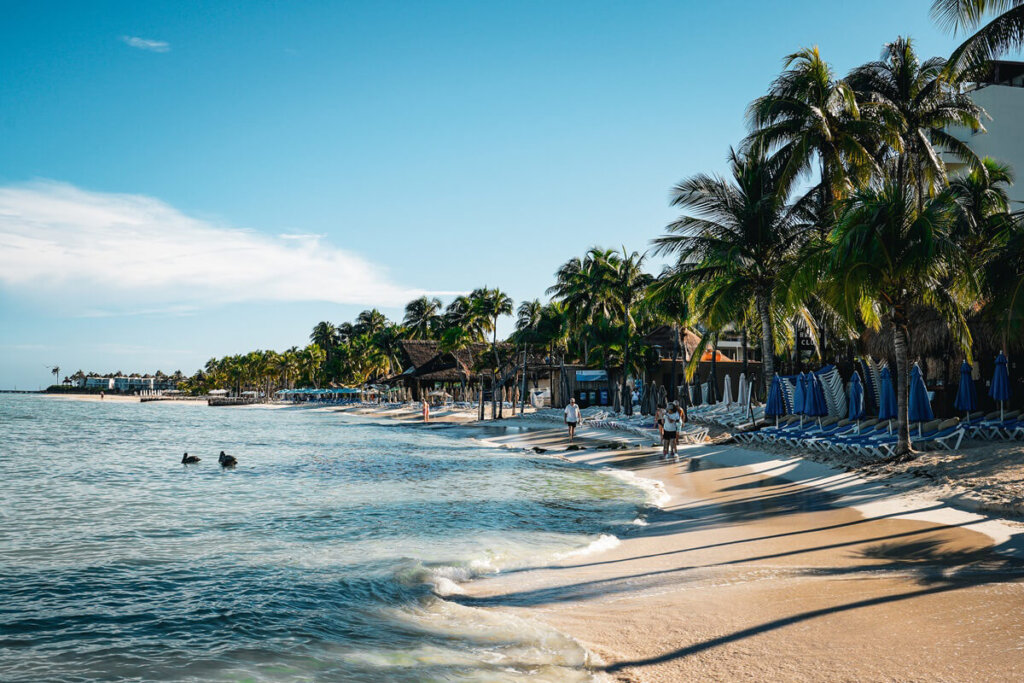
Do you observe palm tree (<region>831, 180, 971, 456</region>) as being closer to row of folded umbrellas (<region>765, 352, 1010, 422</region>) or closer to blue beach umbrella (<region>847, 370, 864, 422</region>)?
row of folded umbrellas (<region>765, 352, 1010, 422</region>)

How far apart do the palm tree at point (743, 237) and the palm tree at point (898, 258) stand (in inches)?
268

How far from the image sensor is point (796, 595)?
6.12 metres

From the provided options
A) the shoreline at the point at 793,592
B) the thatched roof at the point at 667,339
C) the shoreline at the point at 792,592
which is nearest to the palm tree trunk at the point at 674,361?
the thatched roof at the point at 667,339

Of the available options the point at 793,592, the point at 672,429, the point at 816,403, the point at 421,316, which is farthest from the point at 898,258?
the point at 421,316

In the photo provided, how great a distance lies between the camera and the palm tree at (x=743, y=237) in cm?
2098

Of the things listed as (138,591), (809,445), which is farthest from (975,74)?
(138,591)

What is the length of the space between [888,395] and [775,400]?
405cm

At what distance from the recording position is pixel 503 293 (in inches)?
1919

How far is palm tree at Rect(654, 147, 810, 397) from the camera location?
20984 mm

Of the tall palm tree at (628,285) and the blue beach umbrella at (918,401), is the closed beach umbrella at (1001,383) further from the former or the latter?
the tall palm tree at (628,285)

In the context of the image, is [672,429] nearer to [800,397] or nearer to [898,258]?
[800,397]

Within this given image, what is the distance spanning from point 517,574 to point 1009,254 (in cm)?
992

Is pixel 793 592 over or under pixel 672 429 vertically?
under

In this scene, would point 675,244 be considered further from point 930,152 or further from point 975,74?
point 975,74
